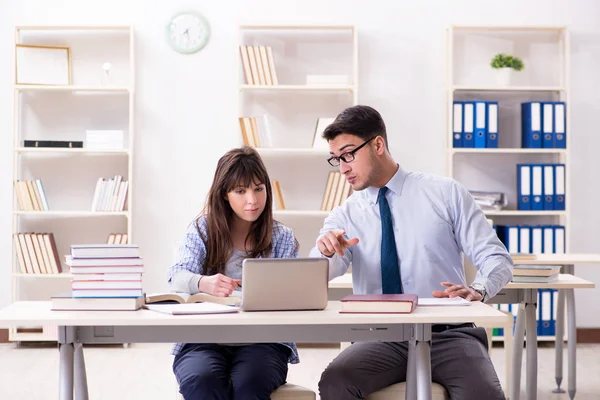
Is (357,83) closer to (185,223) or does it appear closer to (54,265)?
(185,223)

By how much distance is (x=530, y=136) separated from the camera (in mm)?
5289

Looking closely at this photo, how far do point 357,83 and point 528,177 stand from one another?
120cm

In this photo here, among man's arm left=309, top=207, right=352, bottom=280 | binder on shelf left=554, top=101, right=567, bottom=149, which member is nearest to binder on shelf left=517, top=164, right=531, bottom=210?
binder on shelf left=554, top=101, right=567, bottom=149

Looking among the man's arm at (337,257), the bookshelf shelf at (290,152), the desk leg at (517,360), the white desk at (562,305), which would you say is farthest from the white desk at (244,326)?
the bookshelf shelf at (290,152)

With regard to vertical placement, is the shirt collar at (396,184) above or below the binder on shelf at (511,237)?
above

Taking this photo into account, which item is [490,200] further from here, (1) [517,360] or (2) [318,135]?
(1) [517,360]

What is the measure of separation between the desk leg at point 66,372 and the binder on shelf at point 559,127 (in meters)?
3.86

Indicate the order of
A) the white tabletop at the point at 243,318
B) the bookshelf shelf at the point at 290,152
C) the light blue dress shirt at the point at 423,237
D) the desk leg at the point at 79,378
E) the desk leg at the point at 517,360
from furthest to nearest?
the bookshelf shelf at the point at 290,152 → the desk leg at the point at 517,360 → the light blue dress shirt at the point at 423,237 → the desk leg at the point at 79,378 → the white tabletop at the point at 243,318

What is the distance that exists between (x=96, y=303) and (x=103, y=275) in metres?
0.07

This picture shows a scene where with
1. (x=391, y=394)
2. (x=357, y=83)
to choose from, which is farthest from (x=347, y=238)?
(x=357, y=83)

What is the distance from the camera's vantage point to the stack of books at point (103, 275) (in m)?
2.18

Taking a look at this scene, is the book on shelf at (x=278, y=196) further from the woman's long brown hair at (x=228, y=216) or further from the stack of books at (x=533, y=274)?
the woman's long brown hair at (x=228, y=216)

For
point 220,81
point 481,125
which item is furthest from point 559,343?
point 220,81

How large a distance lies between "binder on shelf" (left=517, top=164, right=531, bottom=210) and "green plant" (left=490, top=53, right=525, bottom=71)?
2.05 ft
